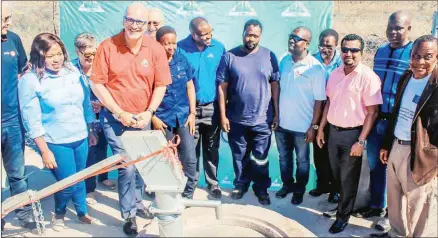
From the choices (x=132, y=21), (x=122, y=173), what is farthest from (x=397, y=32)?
(x=122, y=173)

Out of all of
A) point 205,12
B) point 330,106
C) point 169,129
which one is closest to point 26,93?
point 169,129

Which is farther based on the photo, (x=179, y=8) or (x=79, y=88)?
(x=179, y=8)

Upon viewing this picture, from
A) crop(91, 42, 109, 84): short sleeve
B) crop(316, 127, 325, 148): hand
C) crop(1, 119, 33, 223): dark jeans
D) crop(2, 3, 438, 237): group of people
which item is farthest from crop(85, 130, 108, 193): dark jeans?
crop(316, 127, 325, 148): hand

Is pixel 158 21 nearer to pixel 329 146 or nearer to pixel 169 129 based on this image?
pixel 169 129

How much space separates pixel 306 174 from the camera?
177 inches

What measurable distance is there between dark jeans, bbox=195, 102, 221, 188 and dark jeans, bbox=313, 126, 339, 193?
103cm

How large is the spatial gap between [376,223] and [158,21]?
116 inches

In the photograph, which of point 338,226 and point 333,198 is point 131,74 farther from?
point 333,198

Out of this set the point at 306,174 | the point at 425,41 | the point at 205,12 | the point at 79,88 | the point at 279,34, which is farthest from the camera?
the point at 205,12

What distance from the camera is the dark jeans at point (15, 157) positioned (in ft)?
12.1

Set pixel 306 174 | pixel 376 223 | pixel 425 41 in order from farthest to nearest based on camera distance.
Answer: pixel 306 174, pixel 376 223, pixel 425 41

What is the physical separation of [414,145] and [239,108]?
160cm

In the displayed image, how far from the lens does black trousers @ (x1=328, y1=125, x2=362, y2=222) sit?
378cm

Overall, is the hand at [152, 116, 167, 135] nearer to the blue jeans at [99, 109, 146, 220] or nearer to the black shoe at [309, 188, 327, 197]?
the blue jeans at [99, 109, 146, 220]
